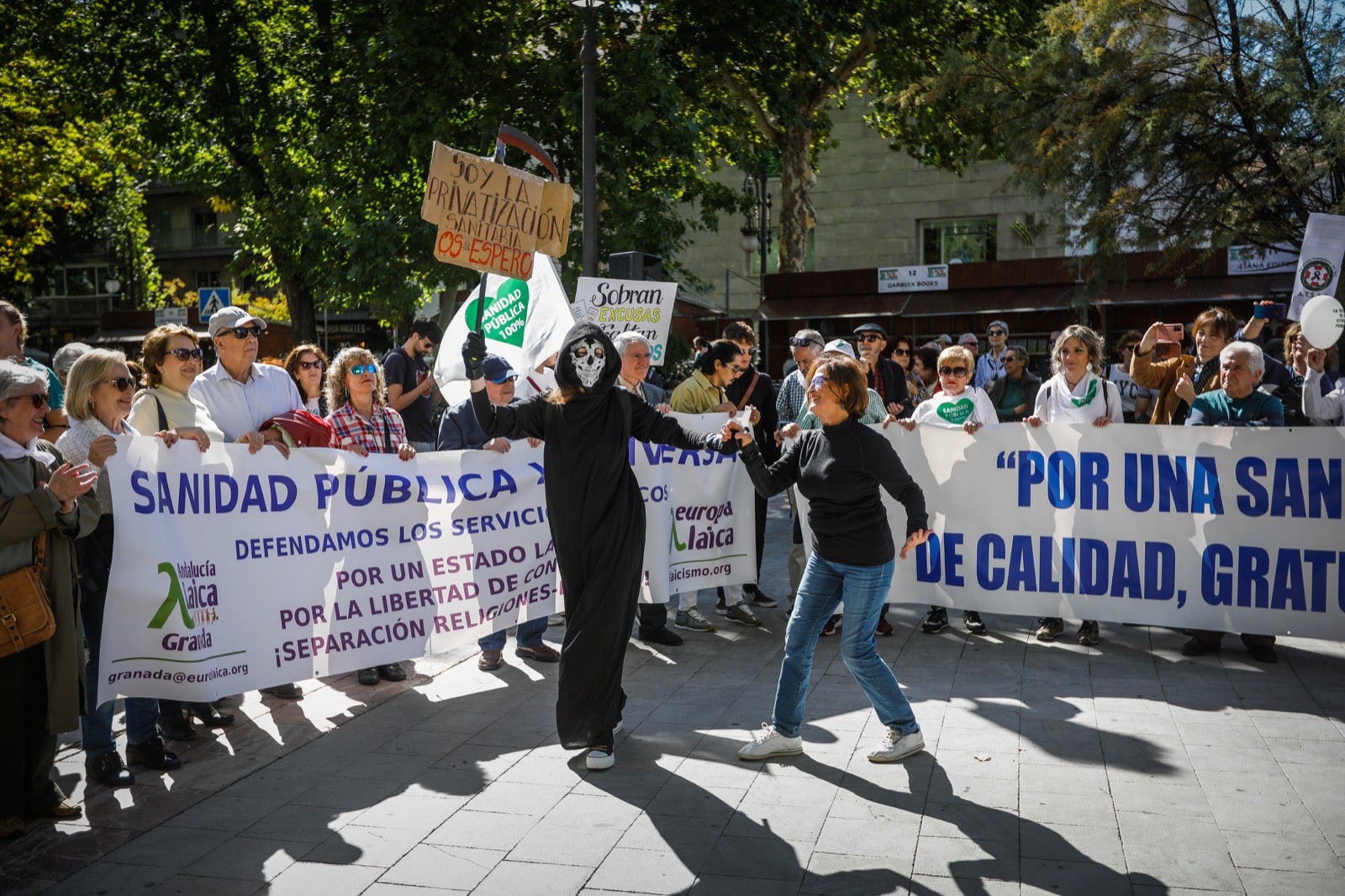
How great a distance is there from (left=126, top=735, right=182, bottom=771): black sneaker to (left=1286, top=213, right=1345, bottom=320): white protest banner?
9.94 meters

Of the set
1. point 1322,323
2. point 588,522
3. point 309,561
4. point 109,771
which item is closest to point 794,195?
point 1322,323

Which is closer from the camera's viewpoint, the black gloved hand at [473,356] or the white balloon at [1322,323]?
the black gloved hand at [473,356]

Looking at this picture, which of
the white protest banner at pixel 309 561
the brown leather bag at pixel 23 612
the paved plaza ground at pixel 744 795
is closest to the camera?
the paved plaza ground at pixel 744 795

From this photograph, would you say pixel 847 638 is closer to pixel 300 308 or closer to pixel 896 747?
pixel 896 747

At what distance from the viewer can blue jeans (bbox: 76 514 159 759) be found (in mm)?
5055

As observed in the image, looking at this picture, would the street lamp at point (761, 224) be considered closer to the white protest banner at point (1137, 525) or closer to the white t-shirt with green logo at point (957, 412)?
the white t-shirt with green logo at point (957, 412)

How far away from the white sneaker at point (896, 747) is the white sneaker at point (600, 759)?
1138 millimetres

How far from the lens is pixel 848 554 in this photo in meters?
5.12

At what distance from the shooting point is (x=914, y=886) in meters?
3.89

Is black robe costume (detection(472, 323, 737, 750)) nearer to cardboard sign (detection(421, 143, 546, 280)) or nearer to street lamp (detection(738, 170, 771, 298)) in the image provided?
cardboard sign (detection(421, 143, 546, 280))

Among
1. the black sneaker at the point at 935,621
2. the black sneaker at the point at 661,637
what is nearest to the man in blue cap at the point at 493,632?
the black sneaker at the point at 661,637

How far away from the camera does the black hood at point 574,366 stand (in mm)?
5320

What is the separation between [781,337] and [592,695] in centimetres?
2859

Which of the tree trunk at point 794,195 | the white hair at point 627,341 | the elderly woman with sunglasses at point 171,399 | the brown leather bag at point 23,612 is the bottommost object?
the brown leather bag at point 23,612
